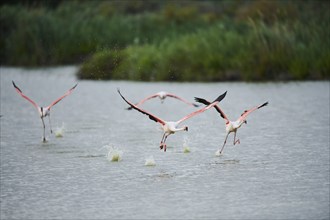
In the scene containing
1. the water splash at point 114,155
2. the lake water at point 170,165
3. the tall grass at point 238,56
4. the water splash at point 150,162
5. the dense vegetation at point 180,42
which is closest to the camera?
the lake water at point 170,165

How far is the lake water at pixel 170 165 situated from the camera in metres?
12.0

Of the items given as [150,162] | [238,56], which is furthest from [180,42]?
[150,162]

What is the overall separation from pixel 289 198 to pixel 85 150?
6263mm

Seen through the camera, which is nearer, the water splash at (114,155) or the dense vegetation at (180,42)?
the water splash at (114,155)

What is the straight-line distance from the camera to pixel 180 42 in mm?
31875

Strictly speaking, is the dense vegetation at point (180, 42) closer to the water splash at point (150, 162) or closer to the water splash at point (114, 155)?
the water splash at point (114, 155)

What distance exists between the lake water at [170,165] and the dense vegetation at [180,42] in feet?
7.91

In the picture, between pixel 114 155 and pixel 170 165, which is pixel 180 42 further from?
pixel 170 165

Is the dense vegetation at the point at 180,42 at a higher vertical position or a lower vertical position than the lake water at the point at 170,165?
higher

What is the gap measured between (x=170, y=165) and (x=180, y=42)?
17.0m

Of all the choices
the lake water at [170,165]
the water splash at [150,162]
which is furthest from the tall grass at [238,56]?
the water splash at [150,162]

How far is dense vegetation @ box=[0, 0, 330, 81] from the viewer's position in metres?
29.1

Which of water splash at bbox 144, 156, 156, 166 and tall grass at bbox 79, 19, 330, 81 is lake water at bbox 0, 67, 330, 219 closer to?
water splash at bbox 144, 156, 156, 166

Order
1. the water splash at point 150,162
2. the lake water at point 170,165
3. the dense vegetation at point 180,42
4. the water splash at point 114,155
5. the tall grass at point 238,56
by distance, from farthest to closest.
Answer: the dense vegetation at point 180,42 → the tall grass at point 238,56 → the water splash at point 114,155 → the water splash at point 150,162 → the lake water at point 170,165
